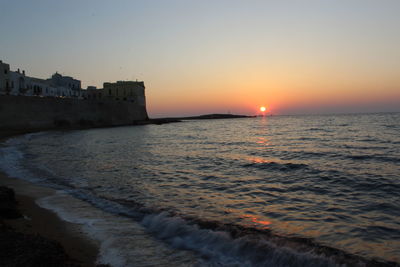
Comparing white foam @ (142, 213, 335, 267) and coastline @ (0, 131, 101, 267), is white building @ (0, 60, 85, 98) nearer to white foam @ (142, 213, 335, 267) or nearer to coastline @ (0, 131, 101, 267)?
coastline @ (0, 131, 101, 267)

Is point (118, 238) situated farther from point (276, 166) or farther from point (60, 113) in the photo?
point (60, 113)

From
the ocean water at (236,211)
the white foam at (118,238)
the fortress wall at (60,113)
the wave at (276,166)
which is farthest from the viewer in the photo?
→ the fortress wall at (60,113)

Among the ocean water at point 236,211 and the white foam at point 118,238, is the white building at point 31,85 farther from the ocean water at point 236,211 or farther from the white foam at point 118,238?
the white foam at point 118,238

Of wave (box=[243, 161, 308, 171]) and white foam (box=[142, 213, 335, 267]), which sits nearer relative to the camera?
white foam (box=[142, 213, 335, 267])

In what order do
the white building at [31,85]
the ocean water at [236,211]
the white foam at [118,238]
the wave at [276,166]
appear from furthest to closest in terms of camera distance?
the white building at [31,85] < the wave at [276,166] < the ocean water at [236,211] < the white foam at [118,238]

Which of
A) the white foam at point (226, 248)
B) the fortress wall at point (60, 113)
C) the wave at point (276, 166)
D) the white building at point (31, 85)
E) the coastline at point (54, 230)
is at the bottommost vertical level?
the white foam at point (226, 248)

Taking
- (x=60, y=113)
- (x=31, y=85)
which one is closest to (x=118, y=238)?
(x=60, y=113)

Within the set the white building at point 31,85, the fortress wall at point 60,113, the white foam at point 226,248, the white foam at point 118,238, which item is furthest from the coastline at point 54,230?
the white building at point 31,85

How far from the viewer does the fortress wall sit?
41.2m

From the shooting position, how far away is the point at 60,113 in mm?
51719

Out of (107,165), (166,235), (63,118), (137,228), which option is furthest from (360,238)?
(63,118)

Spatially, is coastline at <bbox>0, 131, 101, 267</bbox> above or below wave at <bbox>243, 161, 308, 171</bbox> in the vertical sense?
above

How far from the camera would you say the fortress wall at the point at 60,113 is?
135 ft

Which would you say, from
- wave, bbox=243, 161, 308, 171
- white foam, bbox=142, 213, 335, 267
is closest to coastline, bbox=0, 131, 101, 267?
white foam, bbox=142, 213, 335, 267
